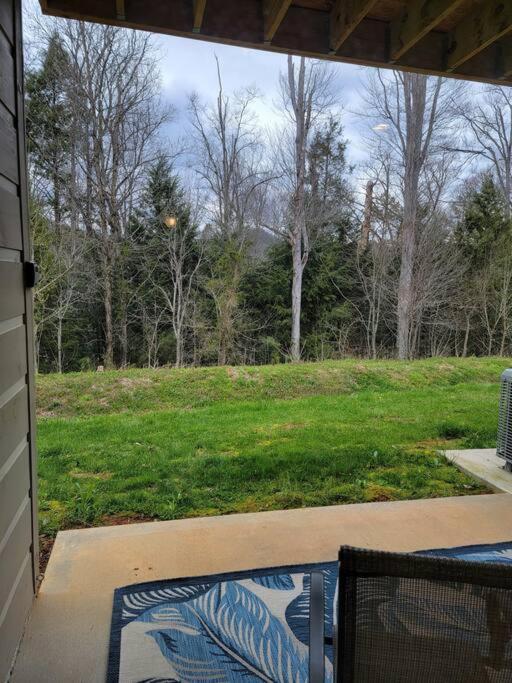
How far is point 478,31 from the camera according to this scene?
179 centimetres

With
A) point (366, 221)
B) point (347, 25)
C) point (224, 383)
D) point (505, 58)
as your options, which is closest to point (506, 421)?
point (505, 58)

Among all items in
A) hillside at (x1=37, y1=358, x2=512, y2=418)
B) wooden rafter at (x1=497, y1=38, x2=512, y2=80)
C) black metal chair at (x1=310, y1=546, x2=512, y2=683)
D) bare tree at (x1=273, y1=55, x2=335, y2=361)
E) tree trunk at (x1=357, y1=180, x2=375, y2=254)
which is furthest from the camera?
tree trunk at (x1=357, y1=180, x2=375, y2=254)

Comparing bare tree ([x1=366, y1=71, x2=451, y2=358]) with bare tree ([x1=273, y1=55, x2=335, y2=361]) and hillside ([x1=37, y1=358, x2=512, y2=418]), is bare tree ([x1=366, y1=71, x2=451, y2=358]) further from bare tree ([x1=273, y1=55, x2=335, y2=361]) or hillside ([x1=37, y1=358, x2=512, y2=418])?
hillside ([x1=37, y1=358, x2=512, y2=418])

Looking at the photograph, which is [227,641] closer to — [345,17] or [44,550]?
[44,550]

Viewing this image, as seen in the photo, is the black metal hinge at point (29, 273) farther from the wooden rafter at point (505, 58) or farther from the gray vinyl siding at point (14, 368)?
the wooden rafter at point (505, 58)

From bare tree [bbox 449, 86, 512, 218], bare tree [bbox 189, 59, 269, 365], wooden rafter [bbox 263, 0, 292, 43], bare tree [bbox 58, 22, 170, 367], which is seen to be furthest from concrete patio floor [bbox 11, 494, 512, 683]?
bare tree [bbox 449, 86, 512, 218]

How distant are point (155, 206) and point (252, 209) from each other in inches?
59.4

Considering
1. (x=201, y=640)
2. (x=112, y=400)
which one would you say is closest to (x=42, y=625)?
(x=201, y=640)

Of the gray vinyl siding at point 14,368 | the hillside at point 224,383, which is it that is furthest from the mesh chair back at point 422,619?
the hillside at point 224,383

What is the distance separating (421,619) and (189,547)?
54.3 inches

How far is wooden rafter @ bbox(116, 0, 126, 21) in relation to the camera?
1.57 m

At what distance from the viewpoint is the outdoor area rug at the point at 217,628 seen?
1218mm

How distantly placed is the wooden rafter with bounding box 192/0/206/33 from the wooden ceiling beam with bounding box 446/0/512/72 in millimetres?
1078

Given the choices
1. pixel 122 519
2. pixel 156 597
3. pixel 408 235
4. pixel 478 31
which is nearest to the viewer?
pixel 156 597
